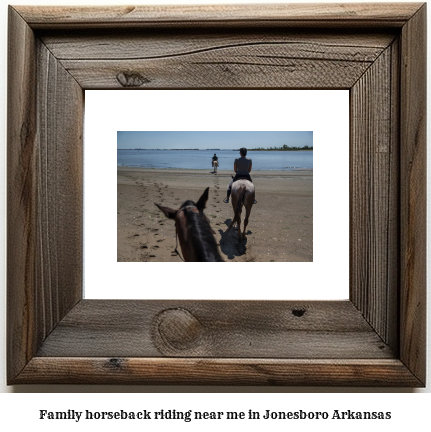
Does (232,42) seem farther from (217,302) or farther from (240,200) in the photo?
(217,302)

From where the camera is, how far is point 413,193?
0.52 m

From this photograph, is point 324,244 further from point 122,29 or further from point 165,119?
point 122,29

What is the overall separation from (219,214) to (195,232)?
4 centimetres

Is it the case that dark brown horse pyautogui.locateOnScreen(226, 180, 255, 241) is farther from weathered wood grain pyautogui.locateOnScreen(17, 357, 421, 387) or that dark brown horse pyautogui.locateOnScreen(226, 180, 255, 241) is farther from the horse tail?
weathered wood grain pyautogui.locateOnScreen(17, 357, 421, 387)

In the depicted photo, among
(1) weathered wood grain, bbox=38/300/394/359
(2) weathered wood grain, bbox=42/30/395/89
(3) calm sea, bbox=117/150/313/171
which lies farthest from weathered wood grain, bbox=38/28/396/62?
(1) weathered wood grain, bbox=38/300/394/359

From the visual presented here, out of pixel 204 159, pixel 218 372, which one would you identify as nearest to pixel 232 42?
pixel 204 159

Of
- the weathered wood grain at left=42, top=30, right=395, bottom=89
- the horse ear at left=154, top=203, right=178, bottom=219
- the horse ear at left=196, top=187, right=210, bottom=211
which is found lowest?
the horse ear at left=154, top=203, right=178, bottom=219

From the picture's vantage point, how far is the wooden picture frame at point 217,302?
0.52 m

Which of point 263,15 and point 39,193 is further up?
point 263,15

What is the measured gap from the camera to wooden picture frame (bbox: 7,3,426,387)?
1.70ft

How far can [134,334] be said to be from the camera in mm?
532

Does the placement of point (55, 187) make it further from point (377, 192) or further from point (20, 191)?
point (377, 192)

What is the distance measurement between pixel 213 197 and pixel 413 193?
227 millimetres

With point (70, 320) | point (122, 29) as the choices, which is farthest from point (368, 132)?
point (70, 320)
